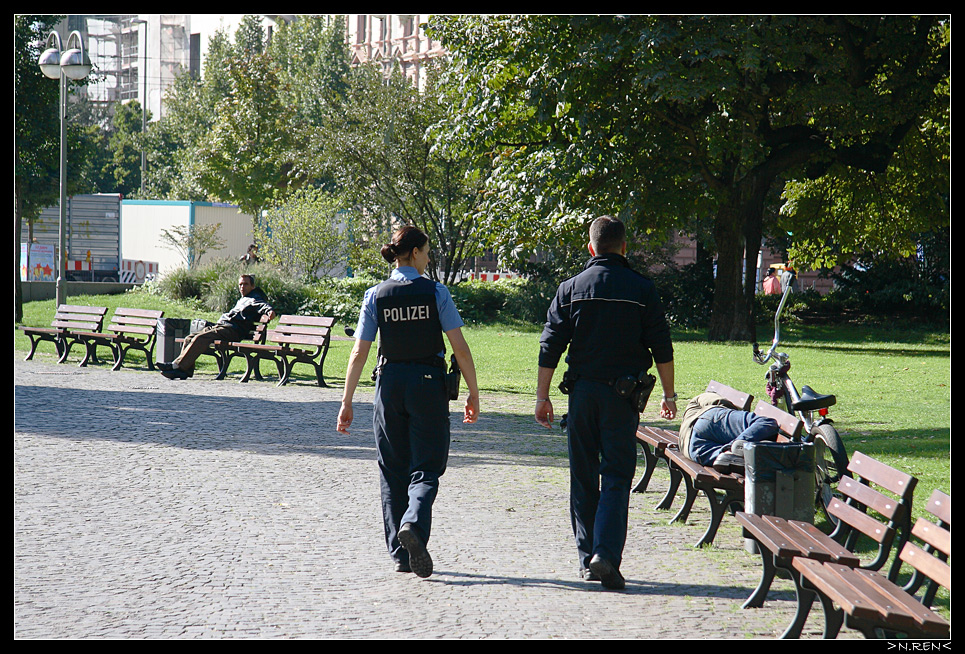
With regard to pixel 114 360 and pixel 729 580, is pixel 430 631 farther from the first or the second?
pixel 114 360

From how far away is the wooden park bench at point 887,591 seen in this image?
11.8 ft

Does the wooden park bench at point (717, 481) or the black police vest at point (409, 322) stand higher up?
the black police vest at point (409, 322)

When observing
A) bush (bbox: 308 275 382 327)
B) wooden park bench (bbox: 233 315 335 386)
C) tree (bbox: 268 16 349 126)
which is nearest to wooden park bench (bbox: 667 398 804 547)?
wooden park bench (bbox: 233 315 335 386)

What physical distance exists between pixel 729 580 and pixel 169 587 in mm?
2694

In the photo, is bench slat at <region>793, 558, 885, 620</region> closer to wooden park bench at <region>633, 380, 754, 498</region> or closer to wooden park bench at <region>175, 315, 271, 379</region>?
wooden park bench at <region>633, 380, 754, 498</region>

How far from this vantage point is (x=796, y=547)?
4.41 meters

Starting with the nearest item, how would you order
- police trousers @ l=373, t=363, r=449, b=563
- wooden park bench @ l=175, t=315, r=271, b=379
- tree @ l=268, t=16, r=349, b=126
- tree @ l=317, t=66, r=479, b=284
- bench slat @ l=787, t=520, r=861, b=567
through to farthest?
bench slat @ l=787, t=520, r=861, b=567, police trousers @ l=373, t=363, r=449, b=563, wooden park bench @ l=175, t=315, r=271, b=379, tree @ l=317, t=66, r=479, b=284, tree @ l=268, t=16, r=349, b=126

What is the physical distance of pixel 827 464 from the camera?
664 centimetres

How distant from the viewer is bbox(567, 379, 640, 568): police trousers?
4.98 meters

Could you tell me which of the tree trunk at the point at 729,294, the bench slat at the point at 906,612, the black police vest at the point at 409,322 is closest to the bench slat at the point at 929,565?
the bench slat at the point at 906,612

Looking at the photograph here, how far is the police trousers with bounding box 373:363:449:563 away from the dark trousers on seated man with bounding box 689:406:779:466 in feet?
6.10

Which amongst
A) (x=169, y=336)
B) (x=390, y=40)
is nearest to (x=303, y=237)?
(x=169, y=336)

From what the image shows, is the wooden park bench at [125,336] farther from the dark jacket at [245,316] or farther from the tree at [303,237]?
the tree at [303,237]

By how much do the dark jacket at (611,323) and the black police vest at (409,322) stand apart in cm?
59
